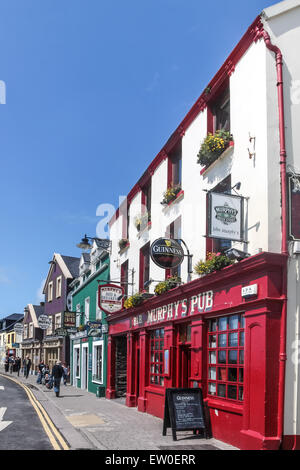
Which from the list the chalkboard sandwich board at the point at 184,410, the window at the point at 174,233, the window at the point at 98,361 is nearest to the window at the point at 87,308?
the window at the point at 98,361

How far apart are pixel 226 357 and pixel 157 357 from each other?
558 cm

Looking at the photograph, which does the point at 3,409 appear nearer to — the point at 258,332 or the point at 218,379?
the point at 218,379

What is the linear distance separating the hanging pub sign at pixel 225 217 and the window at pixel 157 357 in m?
6.85

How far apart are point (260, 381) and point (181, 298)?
5.03 m

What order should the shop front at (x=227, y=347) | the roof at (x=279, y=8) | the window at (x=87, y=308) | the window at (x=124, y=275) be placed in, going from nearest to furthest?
the shop front at (x=227, y=347)
the roof at (x=279, y=8)
the window at (x=124, y=275)
the window at (x=87, y=308)

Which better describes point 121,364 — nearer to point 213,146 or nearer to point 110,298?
point 110,298

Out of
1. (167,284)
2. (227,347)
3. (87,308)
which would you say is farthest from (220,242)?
(87,308)

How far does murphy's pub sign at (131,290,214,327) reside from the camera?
12695 mm

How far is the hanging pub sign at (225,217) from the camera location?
422 inches

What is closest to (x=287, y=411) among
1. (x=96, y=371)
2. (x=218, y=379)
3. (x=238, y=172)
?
(x=218, y=379)

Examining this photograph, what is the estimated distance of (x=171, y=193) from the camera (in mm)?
16047

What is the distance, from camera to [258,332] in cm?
999

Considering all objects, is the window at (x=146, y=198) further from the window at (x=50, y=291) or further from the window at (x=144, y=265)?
the window at (x=50, y=291)
